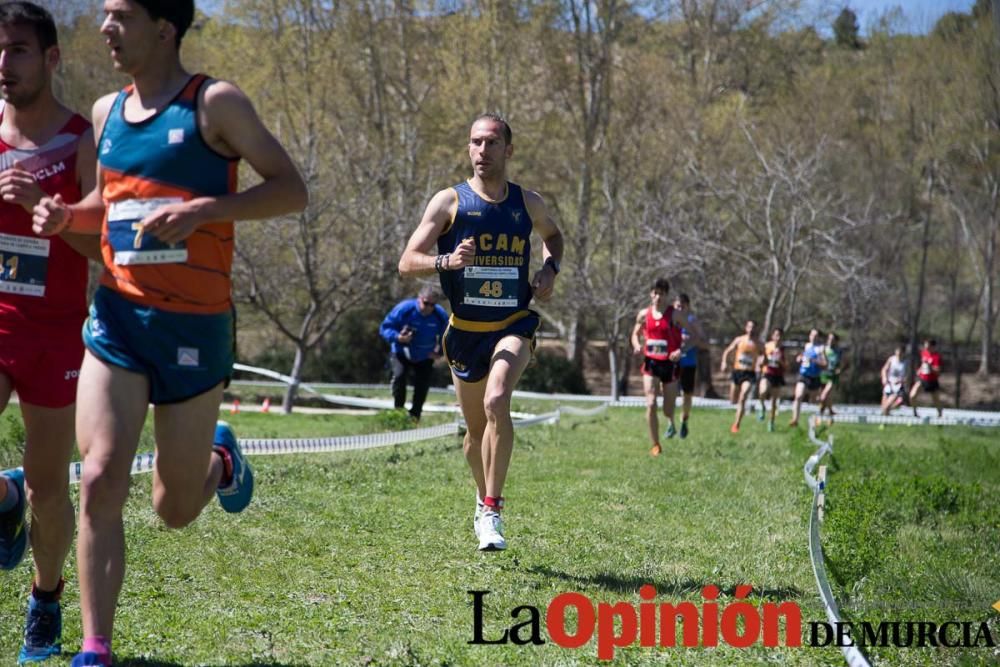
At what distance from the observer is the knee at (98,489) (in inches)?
156

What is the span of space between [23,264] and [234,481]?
4.00 feet

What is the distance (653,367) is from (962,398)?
35.6m

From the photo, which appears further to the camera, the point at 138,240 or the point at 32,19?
the point at 32,19

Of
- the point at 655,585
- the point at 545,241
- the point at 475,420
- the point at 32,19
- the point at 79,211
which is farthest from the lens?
the point at 545,241

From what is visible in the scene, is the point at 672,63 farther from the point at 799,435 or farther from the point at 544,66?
the point at 799,435

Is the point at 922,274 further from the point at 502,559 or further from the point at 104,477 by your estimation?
the point at 104,477

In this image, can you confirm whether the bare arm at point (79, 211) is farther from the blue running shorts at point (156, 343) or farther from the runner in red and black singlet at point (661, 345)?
the runner in red and black singlet at point (661, 345)

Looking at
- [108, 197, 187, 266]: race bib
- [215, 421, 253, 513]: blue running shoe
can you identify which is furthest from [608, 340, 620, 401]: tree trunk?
[108, 197, 187, 266]: race bib

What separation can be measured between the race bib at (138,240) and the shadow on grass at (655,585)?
9.99 ft

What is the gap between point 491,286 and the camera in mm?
7059

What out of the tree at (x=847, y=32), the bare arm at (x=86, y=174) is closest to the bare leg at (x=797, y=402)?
the bare arm at (x=86, y=174)

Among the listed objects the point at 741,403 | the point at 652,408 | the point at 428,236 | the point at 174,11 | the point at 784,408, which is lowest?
the point at 784,408

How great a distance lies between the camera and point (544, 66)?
137 feet

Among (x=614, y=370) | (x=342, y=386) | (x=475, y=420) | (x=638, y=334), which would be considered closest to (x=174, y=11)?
(x=475, y=420)
